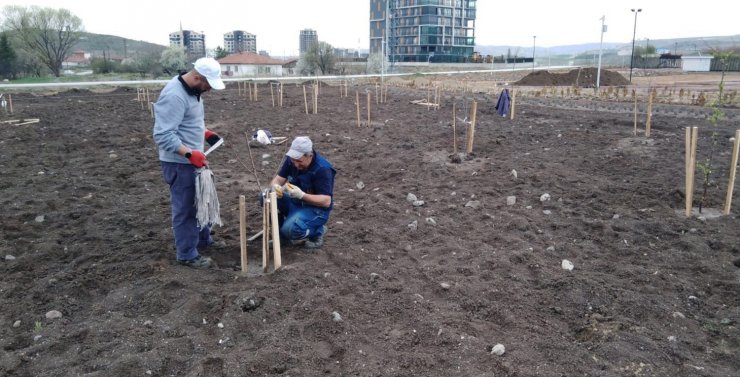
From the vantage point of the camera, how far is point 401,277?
3.93 meters

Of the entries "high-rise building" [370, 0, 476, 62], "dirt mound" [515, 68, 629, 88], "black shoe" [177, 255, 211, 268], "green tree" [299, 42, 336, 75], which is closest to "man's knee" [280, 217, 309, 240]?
"black shoe" [177, 255, 211, 268]

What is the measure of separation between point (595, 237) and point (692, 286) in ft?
3.53

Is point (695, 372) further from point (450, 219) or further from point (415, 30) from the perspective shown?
point (415, 30)

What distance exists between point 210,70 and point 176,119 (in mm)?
463

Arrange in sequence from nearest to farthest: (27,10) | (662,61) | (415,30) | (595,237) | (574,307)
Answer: (574,307) → (595,237) → (27,10) → (662,61) → (415,30)

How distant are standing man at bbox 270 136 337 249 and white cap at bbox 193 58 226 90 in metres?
0.78

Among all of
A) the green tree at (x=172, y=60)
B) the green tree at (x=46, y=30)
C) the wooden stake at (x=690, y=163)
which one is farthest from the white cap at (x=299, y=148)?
the green tree at (x=46, y=30)

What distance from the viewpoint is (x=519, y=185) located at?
21.0 ft

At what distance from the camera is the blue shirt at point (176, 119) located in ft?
12.3

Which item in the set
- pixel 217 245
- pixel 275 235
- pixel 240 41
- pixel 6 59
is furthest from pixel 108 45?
pixel 275 235

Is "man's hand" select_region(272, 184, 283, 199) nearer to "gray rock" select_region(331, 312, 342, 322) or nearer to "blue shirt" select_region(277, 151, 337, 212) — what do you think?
"blue shirt" select_region(277, 151, 337, 212)

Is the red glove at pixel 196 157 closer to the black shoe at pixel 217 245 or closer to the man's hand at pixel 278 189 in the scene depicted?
the man's hand at pixel 278 189

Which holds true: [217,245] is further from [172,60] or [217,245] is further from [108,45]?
[108,45]

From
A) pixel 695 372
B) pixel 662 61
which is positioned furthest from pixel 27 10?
pixel 662 61
